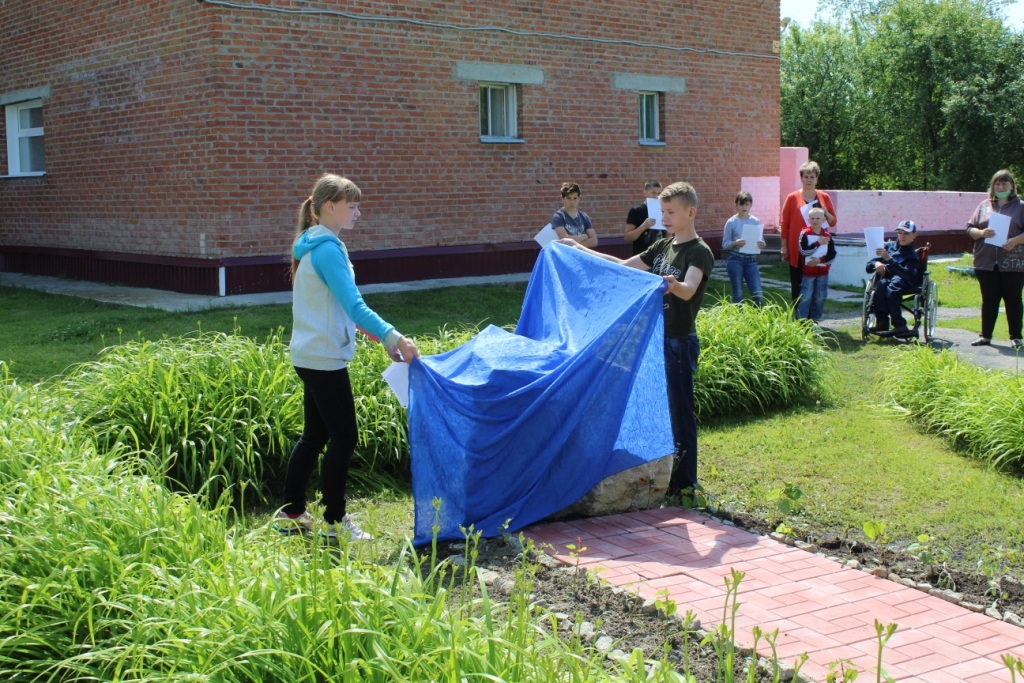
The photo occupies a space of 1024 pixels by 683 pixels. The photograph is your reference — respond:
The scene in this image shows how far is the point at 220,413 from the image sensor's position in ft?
21.1

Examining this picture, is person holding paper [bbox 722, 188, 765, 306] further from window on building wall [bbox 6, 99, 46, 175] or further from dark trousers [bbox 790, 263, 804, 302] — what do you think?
window on building wall [bbox 6, 99, 46, 175]

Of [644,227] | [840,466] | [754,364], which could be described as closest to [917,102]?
[644,227]

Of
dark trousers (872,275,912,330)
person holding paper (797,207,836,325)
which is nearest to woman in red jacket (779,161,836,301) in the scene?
person holding paper (797,207,836,325)

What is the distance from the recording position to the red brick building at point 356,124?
46.2 ft

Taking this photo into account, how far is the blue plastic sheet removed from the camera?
550 cm

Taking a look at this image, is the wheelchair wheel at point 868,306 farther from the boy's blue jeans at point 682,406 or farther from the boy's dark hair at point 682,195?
the boy's dark hair at point 682,195

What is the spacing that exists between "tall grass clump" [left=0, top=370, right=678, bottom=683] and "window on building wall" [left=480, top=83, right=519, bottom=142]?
1331 cm

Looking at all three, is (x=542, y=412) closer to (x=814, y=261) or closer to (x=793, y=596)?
(x=793, y=596)

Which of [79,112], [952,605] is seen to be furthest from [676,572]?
[79,112]

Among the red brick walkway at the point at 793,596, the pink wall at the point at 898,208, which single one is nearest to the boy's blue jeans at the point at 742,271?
the red brick walkway at the point at 793,596

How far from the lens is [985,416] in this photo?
23.3ft

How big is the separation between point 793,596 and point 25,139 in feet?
58.0

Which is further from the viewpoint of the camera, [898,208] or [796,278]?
[898,208]

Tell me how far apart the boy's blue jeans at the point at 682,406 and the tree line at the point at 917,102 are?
2741 centimetres
